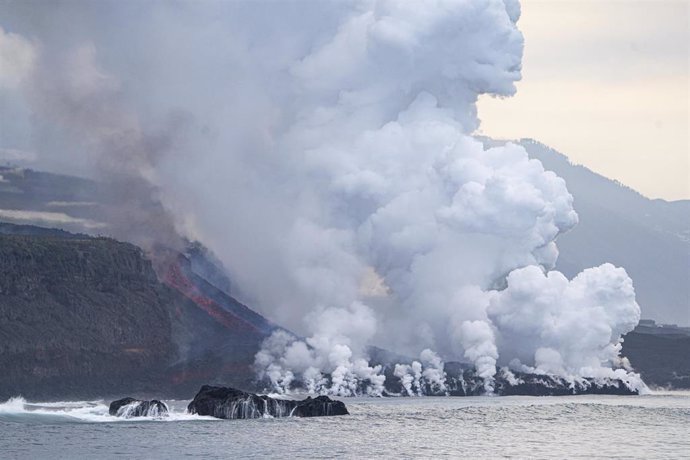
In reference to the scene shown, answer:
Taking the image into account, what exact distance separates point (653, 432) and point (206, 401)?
60201 mm

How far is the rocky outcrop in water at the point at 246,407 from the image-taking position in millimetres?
194125

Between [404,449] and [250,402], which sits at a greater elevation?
[250,402]

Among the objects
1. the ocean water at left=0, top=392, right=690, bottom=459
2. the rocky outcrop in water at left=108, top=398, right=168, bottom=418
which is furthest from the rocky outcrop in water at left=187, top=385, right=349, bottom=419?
the rocky outcrop in water at left=108, top=398, right=168, bottom=418

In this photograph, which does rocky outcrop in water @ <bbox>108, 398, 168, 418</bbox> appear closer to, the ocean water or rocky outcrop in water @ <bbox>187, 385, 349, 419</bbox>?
the ocean water

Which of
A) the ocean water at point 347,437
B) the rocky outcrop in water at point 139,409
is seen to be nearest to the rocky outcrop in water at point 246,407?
the ocean water at point 347,437

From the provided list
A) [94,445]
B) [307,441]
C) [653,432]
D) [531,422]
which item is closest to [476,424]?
[531,422]

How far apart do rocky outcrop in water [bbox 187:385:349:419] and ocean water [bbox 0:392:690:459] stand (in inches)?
123

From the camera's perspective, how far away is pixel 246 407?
194875 millimetres

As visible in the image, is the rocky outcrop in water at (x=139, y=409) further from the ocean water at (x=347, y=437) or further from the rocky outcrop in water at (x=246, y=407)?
the rocky outcrop in water at (x=246, y=407)

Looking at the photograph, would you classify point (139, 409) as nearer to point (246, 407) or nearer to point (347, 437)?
point (246, 407)

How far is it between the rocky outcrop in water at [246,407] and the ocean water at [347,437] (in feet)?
10.2

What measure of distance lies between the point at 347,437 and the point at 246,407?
3425 cm

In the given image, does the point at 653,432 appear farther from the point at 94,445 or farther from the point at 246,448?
the point at 94,445

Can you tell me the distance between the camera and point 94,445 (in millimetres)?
151750
